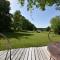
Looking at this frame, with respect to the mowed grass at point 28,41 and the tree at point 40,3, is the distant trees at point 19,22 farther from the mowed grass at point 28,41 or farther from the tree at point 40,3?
the tree at point 40,3

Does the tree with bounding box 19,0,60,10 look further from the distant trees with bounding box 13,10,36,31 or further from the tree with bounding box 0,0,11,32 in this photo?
the tree with bounding box 0,0,11,32

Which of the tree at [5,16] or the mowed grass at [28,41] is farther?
the tree at [5,16]

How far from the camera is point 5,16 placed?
86.7 feet

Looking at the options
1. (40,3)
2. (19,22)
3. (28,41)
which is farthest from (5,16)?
(40,3)

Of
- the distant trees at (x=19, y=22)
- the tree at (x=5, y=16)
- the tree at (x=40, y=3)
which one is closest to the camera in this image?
the tree at (x=40, y=3)

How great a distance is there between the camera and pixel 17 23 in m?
25.7

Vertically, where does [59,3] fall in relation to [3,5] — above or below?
above

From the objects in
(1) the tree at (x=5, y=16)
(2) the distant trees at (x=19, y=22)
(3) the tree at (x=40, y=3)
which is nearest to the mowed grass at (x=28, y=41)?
(2) the distant trees at (x=19, y=22)

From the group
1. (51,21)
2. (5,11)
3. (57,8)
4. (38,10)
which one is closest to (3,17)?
(5,11)

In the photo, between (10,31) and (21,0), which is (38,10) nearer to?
(21,0)

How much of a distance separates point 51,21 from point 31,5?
426cm

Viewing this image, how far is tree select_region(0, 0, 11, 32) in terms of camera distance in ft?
82.6

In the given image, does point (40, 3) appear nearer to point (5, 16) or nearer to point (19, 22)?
point (19, 22)

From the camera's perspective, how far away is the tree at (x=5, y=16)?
992 inches
